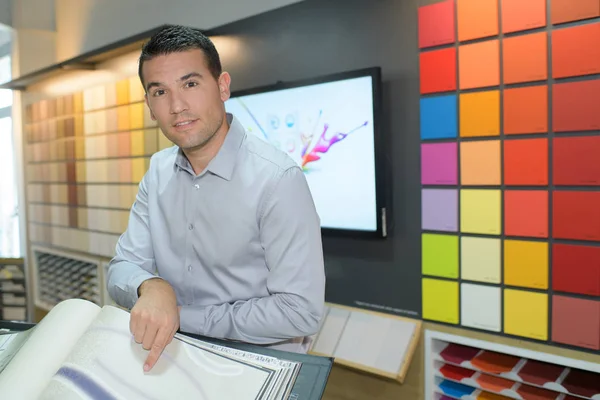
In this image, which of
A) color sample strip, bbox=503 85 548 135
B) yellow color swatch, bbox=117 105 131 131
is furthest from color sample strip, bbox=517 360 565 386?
yellow color swatch, bbox=117 105 131 131

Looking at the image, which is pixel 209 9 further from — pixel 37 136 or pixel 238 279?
pixel 37 136

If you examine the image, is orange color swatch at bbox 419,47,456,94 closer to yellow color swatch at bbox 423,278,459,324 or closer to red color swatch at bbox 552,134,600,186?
red color swatch at bbox 552,134,600,186

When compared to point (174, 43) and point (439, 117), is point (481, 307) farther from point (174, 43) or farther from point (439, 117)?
point (174, 43)

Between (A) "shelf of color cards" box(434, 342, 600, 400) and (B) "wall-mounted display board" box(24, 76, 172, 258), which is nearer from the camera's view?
(A) "shelf of color cards" box(434, 342, 600, 400)

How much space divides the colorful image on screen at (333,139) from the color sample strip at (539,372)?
852mm

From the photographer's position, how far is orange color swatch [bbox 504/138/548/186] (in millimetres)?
1923

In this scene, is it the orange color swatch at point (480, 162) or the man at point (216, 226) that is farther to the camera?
the orange color swatch at point (480, 162)

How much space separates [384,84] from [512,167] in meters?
0.72

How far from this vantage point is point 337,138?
8.21 ft

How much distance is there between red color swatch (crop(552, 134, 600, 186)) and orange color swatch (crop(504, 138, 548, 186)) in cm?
4

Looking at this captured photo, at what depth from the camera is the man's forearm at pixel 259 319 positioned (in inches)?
38.1

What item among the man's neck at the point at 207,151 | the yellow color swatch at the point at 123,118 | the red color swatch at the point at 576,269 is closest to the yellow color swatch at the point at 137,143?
the yellow color swatch at the point at 123,118

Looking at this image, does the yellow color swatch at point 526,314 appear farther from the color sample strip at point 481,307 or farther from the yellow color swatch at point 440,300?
the yellow color swatch at point 440,300

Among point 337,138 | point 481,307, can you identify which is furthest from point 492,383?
point 337,138
